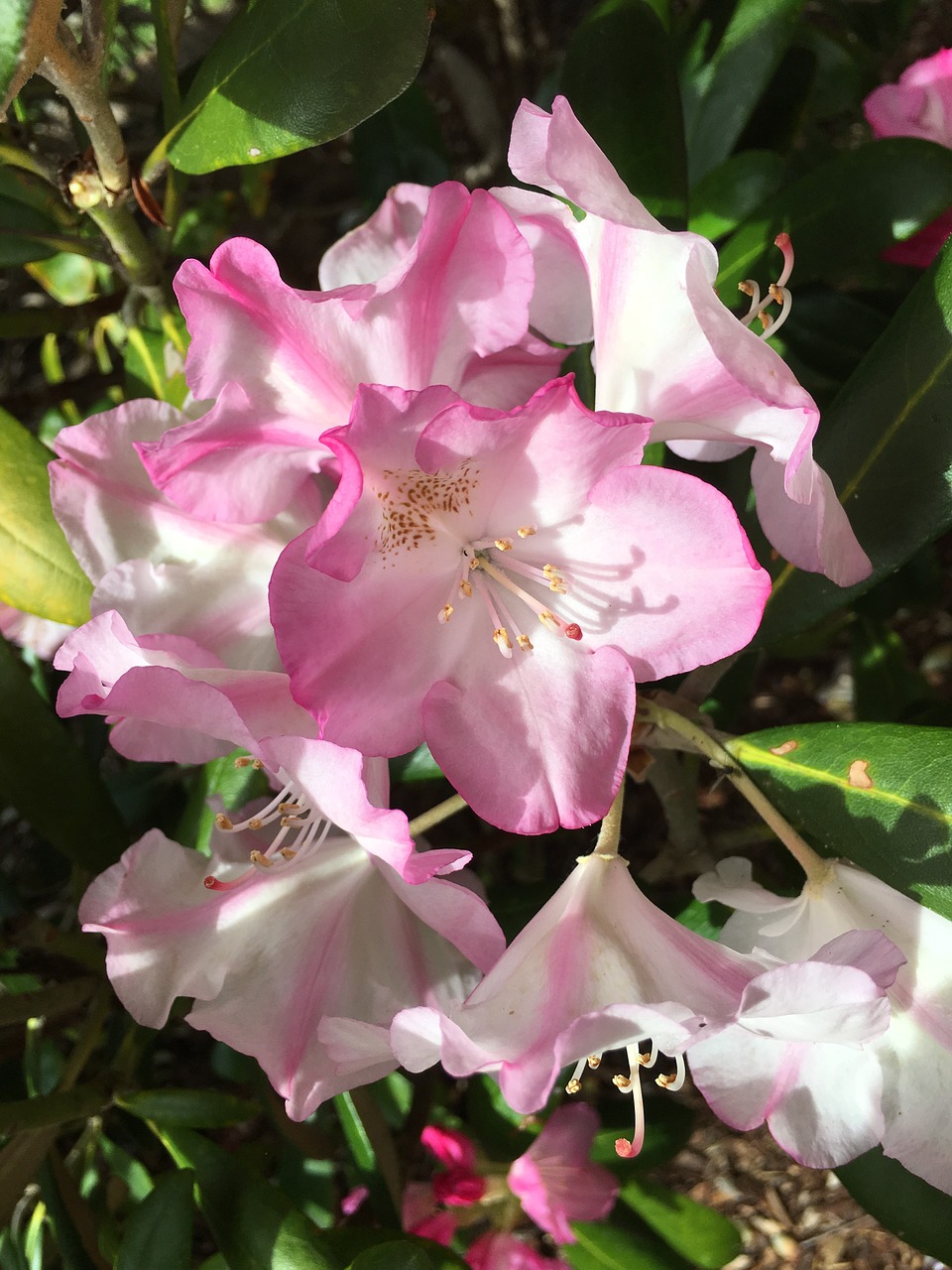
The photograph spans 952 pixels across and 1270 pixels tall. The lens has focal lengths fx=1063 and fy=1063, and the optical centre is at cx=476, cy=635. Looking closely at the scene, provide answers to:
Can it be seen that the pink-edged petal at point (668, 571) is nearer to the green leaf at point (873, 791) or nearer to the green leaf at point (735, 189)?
the green leaf at point (873, 791)

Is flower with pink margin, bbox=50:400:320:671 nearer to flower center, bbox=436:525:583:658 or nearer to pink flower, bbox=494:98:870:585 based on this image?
flower center, bbox=436:525:583:658

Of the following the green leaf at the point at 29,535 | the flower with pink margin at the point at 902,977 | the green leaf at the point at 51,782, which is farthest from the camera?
the green leaf at the point at 51,782

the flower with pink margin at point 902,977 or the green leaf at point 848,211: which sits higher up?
the green leaf at point 848,211

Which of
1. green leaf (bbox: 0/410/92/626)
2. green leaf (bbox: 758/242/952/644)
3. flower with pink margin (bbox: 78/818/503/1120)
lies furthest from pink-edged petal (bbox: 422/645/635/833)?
green leaf (bbox: 0/410/92/626)

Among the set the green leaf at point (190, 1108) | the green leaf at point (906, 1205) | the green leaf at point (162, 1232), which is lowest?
the green leaf at point (906, 1205)

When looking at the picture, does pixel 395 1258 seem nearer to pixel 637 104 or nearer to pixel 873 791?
pixel 873 791

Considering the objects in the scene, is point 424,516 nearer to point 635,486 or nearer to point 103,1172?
point 635,486

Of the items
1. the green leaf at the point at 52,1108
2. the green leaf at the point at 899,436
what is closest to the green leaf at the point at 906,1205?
the green leaf at the point at 899,436
